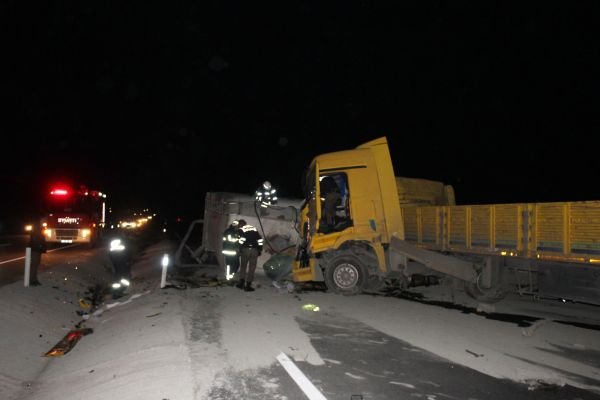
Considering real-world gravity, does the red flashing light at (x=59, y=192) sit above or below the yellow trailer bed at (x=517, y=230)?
above

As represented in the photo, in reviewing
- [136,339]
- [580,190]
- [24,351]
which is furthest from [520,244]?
[580,190]

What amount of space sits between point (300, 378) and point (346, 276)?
18.6 feet

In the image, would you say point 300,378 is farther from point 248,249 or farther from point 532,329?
point 248,249

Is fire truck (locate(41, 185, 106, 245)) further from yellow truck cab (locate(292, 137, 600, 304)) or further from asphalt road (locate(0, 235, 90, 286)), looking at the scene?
yellow truck cab (locate(292, 137, 600, 304))

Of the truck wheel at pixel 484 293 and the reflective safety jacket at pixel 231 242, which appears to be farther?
the reflective safety jacket at pixel 231 242

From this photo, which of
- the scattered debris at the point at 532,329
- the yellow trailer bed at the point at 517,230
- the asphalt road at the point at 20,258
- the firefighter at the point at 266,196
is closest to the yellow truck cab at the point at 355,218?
the yellow trailer bed at the point at 517,230

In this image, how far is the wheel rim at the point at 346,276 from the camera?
10.7m

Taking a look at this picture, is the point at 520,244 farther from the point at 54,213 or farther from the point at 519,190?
the point at 519,190

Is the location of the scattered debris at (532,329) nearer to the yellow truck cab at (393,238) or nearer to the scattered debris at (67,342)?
the yellow truck cab at (393,238)

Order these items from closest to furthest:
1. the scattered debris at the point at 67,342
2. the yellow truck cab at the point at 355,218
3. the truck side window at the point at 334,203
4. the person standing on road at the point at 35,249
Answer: the scattered debris at the point at 67,342, the yellow truck cab at the point at 355,218, the truck side window at the point at 334,203, the person standing on road at the point at 35,249

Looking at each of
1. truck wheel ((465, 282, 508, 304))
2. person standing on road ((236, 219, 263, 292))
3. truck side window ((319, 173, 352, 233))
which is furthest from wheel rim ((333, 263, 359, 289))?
truck wheel ((465, 282, 508, 304))

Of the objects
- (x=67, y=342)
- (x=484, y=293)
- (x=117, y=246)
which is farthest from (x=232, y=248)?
(x=484, y=293)

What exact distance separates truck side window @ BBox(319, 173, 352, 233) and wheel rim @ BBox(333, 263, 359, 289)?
822 millimetres

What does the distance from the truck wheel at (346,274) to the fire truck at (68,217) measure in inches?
603
